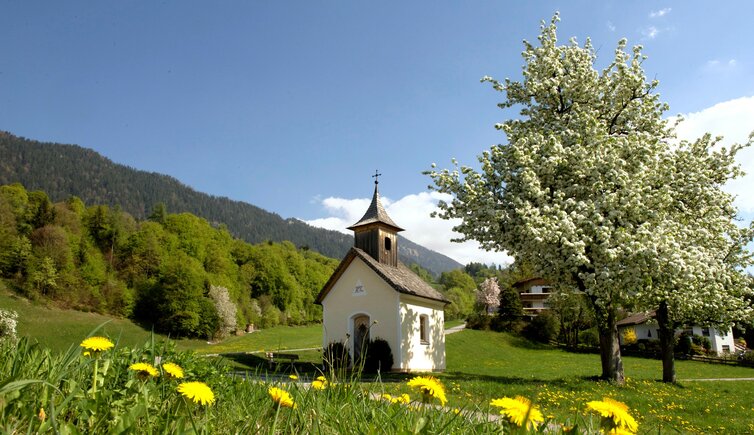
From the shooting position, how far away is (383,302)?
24.5 m

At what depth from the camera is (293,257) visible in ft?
276

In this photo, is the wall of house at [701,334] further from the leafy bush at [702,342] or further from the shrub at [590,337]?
the shrub at [590,337]

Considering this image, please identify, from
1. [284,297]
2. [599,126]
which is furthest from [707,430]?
[284,297]

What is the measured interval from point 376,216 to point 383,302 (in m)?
5.66

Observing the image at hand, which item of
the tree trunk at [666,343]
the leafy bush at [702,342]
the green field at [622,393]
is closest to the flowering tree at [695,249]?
the tree trunk at [666,343]

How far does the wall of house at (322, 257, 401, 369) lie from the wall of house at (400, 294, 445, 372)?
50cm

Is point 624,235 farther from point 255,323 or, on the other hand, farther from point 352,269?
point 255,323

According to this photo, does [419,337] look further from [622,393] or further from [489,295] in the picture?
[489,295]

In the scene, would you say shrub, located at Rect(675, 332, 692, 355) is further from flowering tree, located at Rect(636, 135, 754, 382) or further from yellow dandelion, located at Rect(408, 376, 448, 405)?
yellow dandelion, located at Rect(408, 376, 448, 405)

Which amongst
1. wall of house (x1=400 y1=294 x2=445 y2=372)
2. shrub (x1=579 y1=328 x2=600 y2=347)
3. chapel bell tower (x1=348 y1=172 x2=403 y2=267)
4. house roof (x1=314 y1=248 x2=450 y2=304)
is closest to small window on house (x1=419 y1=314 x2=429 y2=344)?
wall of house (x1=400 y1=294 x2=445 y2=372)

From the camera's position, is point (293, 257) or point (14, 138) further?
point (14, 138)

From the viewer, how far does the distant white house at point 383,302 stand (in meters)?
24.0

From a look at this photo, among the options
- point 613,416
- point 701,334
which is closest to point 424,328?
point 613,416

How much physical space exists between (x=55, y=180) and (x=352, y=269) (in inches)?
5726
